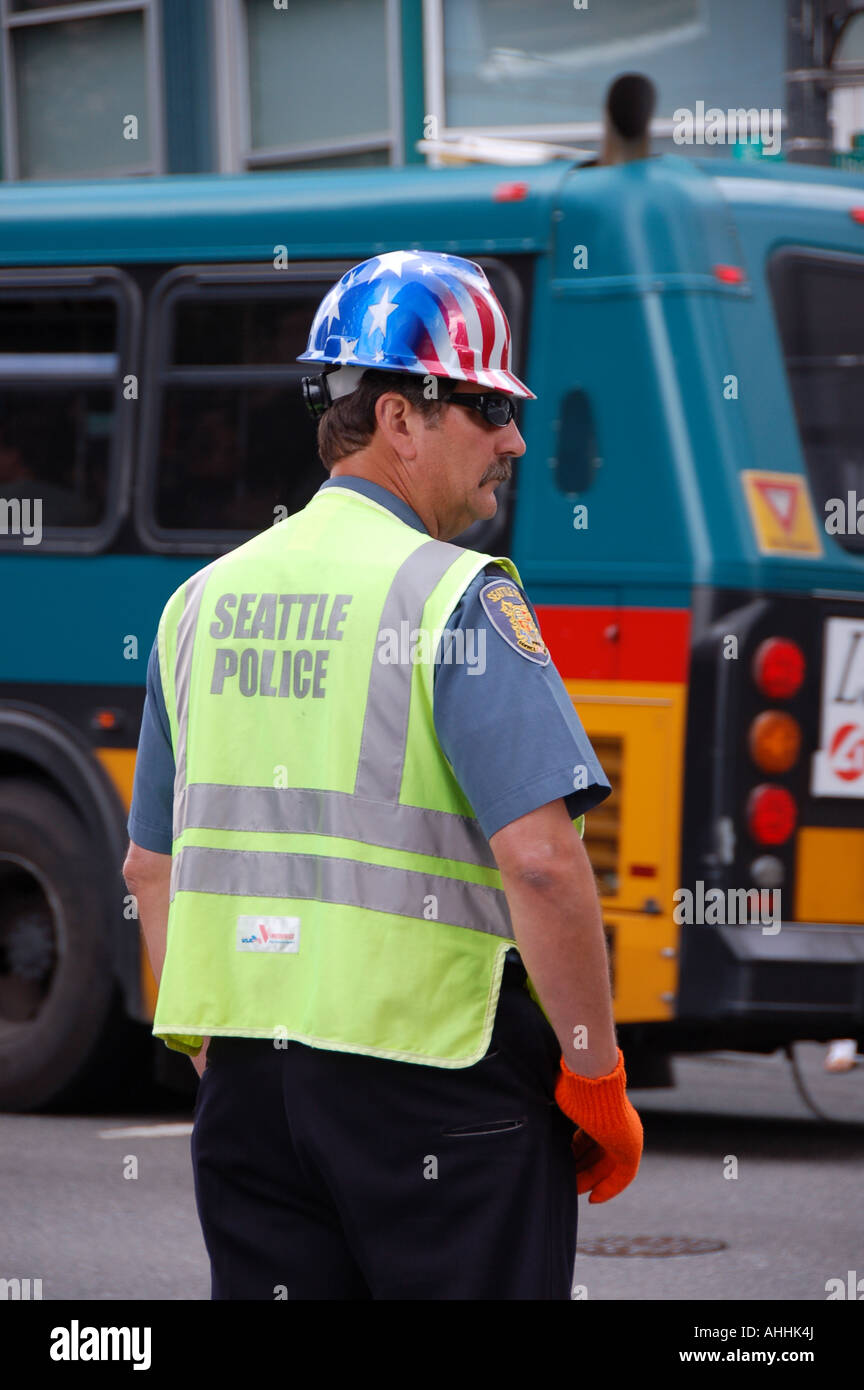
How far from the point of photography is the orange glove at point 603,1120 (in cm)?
248

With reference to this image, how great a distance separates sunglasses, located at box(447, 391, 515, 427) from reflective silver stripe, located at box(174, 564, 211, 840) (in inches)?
13.8

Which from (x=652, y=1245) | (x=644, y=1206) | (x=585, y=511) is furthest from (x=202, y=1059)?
(x=585, y=511)

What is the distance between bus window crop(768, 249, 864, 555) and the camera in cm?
719

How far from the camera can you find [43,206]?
8.27 metres

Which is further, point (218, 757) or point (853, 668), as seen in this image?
point (853, 668)

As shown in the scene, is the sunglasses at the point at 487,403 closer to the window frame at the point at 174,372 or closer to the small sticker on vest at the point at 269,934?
the small sticker on vest at the point at 269,934

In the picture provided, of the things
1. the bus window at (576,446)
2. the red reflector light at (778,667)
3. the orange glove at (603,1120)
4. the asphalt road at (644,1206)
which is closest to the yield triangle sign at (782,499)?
the red reflector light at (778,667)

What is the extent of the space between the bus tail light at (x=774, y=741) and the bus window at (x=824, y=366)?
2.07 feet

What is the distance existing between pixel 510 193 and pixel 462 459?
4913 mm

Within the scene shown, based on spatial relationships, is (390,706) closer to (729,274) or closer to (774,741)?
(774,741)

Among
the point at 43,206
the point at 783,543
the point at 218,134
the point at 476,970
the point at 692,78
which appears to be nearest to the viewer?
the point at 476,970

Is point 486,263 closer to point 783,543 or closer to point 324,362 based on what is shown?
point 783,543
